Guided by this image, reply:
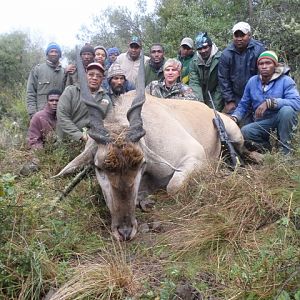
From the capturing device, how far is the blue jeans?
666 centimetres

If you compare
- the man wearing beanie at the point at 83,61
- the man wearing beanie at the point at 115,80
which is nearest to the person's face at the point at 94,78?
the man wearing beanie at the point at 115,80

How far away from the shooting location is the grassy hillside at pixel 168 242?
10.9ft

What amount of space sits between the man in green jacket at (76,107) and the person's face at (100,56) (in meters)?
1.60

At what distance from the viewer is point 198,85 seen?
877cm

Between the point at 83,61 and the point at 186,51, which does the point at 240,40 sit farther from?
the point at 83,61

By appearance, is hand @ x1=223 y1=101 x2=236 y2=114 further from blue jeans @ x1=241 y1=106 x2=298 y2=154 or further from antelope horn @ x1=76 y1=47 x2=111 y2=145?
antelope horn @ x1=76 y1=47 x2=111 y2=145

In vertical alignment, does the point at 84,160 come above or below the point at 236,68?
below

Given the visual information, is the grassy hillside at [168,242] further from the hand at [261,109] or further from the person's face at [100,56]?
the person's face at [100,56]

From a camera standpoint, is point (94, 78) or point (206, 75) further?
point (206, 75)

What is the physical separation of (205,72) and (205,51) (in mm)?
349

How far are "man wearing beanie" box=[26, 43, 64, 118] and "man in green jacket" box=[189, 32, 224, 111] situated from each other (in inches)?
94.6

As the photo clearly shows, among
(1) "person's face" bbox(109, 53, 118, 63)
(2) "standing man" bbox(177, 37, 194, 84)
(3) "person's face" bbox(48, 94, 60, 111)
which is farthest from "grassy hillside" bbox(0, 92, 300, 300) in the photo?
(1) "person's face" bbox(109, 53, 118, 63)

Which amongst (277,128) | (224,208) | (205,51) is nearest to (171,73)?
(205,51)

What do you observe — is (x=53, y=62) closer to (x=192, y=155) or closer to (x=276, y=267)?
(x=192, y=155)
